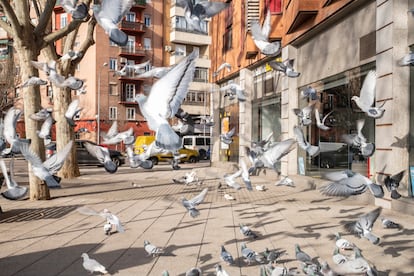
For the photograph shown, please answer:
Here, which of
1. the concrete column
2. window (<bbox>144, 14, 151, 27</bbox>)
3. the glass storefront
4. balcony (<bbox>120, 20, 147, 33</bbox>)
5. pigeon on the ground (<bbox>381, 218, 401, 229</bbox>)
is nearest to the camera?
pigeon on the ground (<bbox>381, 218, 401, 229</bbox>)

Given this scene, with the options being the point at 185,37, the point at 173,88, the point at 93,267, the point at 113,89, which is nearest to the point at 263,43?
the point at 173,88

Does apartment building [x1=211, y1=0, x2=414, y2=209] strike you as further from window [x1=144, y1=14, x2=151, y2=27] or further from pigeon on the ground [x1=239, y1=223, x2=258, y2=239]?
window [x1=144, y1=14, x2=151, y2=27]

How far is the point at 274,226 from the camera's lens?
7875 mm

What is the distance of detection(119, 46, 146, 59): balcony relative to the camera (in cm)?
4951

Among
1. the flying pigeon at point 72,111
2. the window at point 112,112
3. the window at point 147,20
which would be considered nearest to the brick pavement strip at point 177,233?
the flying pigeon at point 72,111

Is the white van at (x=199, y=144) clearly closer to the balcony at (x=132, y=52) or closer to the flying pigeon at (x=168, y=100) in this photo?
the balcony at (x=132, y=52)

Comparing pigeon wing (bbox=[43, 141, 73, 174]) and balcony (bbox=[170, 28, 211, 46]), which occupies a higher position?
balcony (bbox=[170, 28, 211, 46])

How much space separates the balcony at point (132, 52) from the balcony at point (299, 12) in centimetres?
3723

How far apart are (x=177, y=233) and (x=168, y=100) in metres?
3.87

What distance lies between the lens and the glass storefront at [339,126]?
36.4 ft

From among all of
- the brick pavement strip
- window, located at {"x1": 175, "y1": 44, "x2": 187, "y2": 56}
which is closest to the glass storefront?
the brick pavement strip

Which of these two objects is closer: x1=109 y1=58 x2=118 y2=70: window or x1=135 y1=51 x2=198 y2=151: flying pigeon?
x1=135 y1=51 x2=198 y2=151: flying pigeon

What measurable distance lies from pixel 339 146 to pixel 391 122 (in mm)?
3462

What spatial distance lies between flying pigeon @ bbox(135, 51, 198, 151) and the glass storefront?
26.0ft
